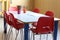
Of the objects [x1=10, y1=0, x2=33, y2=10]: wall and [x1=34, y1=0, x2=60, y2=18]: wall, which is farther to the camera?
[x1=10, y1=0, x2=33, y2=10]: wall

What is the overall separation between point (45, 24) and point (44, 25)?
0.03 metres

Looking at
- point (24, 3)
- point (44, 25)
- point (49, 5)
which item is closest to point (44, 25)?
point (44, 25)

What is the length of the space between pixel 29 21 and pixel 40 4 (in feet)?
14.6

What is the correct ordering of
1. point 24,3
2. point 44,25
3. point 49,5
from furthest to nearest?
1. point 24,3
2. point 49,5
3. point 44,25

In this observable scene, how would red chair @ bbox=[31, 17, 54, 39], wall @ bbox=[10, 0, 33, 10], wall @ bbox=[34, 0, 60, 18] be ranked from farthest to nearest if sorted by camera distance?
wall @ bbox=[10, 0, 33, 10] < wall @ bbox=[34, 0, 60, 18] < red chair @ bbox=[31, 17, 54, 39]

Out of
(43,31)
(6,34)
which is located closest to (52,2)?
(6,34)

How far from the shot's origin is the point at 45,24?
115 inches

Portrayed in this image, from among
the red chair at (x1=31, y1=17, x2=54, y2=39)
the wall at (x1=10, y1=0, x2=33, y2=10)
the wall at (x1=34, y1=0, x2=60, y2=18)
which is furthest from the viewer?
the wall at (x1=10, y1=0, x2=33, y2=10)

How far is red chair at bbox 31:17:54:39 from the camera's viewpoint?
287 centimetres

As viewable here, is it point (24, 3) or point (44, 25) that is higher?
point (24, 3)

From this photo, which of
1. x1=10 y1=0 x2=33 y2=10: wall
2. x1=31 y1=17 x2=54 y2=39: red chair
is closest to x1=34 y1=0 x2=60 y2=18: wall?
x1=10 y1=0 x2=33 y2=10: wall

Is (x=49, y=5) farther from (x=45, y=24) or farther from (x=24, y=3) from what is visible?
(x=45, y=24)

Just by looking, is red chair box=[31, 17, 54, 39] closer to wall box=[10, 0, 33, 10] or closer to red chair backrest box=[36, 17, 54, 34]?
red chair backrest box=[36, 17, 54, 34]

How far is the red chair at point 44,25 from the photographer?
9.42 feet
